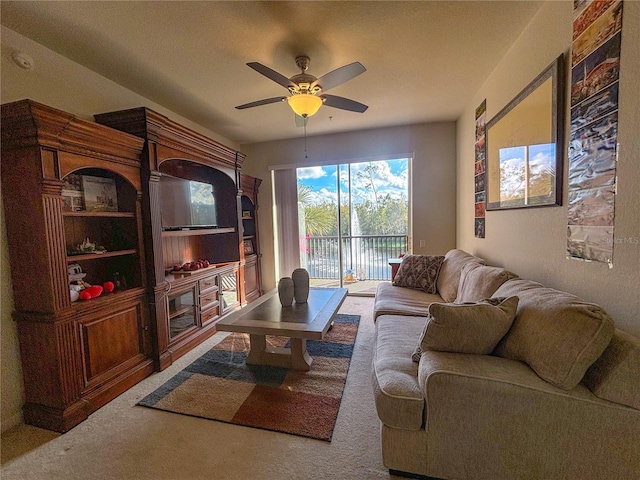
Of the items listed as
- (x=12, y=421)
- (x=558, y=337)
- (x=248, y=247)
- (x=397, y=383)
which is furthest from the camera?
(x=248, y=247)

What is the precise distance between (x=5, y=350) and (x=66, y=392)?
479 mm

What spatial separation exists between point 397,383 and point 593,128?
1.60m

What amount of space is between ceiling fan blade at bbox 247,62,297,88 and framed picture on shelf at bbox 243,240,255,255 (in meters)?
2.87

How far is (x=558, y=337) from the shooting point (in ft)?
3.80

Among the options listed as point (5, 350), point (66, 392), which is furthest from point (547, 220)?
point (5, 350)

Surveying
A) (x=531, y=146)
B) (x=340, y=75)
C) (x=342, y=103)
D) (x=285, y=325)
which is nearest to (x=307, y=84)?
(x=340, y=75)

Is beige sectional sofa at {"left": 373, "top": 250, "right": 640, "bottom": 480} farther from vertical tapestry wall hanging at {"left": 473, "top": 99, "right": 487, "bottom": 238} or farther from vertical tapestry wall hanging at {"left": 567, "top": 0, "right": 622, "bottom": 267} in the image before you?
vertical tapestry wall hanging at {"left": 473, "top": 99, "right": 487, "bottom": 238}

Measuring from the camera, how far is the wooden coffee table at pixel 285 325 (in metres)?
2.03

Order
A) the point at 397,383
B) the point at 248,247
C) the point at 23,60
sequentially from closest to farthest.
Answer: the point at 397,383 → the point at 23,60 → the point at 248,247

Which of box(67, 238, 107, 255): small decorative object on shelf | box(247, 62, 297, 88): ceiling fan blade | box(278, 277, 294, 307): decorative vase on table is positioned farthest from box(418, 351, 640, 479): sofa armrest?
box(67, 238, 107, 255): small decorative object on shelf

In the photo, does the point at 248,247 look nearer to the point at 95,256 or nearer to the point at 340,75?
the point at 95,256

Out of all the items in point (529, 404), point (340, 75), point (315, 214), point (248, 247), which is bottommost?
point (529, 404)

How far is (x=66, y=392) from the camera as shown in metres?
1.76

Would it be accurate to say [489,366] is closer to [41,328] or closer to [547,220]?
[547,220]
